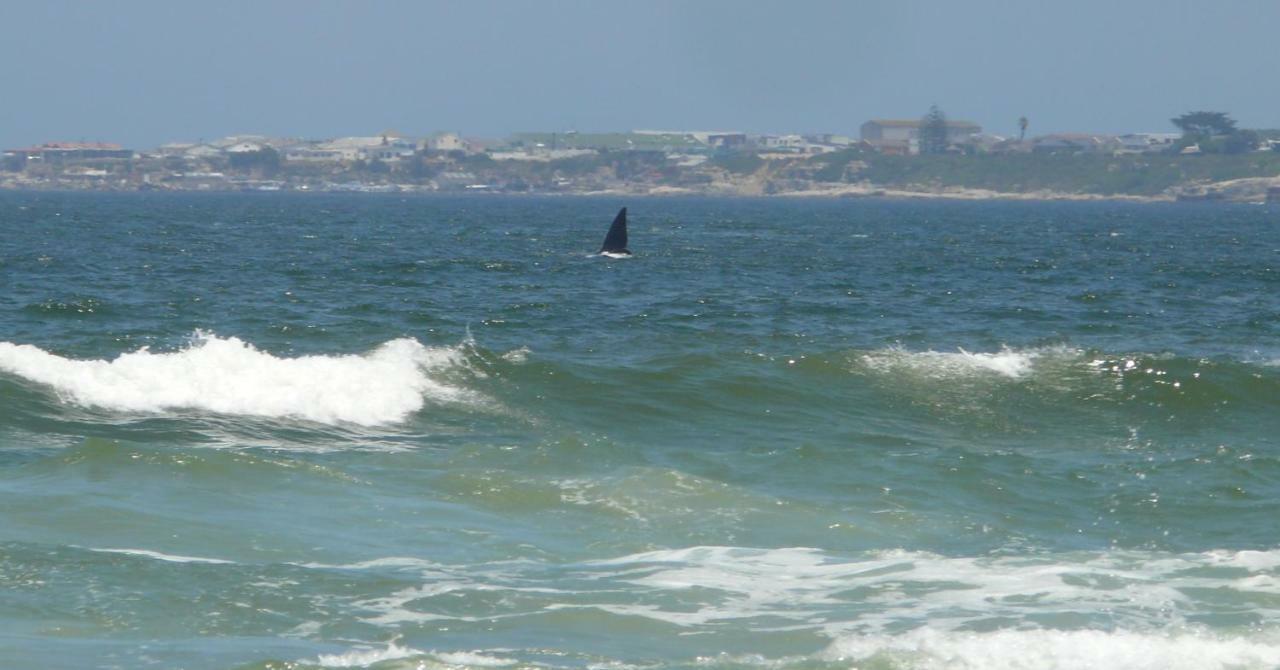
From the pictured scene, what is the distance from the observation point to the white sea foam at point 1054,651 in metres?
10.2

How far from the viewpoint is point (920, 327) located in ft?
102

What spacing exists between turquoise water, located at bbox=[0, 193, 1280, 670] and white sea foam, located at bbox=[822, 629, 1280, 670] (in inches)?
1.3

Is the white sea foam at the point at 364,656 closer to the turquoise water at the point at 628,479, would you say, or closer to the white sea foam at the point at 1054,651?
the turquoise water at the point at 628,479

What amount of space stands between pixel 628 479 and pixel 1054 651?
6428 millimetres

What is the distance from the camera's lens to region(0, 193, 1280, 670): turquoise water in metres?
10.8

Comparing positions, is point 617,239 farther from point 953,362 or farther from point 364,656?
point 364,656

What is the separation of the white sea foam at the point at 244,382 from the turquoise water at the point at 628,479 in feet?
0.21

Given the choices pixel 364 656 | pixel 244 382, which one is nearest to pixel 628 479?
pixel 364 656

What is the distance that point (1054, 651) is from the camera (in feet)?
34.1

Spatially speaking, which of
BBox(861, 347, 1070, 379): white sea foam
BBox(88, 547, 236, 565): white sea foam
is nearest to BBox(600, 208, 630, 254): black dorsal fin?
BBox(861, 347, 1070, 379): white sea foam

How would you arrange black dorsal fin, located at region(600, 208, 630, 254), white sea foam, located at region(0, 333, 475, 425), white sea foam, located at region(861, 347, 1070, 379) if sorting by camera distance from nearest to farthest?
white sea foam, located at region(0, 333, 475, 425)
white sea foam, located at region(861, 347, 1070, 379)
black dorsal fin, located at region(600, 208, 630, 254)

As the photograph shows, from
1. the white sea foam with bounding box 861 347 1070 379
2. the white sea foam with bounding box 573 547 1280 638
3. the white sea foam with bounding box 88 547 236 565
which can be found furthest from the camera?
the white sea foam with bounding box 861 347 1070 379

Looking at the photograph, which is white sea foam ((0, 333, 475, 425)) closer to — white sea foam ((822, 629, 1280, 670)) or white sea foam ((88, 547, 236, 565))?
white sea foam ((88, 547, 236, 565))

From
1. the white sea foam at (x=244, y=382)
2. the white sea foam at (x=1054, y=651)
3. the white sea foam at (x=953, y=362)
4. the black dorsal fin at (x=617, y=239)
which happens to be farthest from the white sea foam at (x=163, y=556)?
the black dorsal fin at (x=617, y=239)
